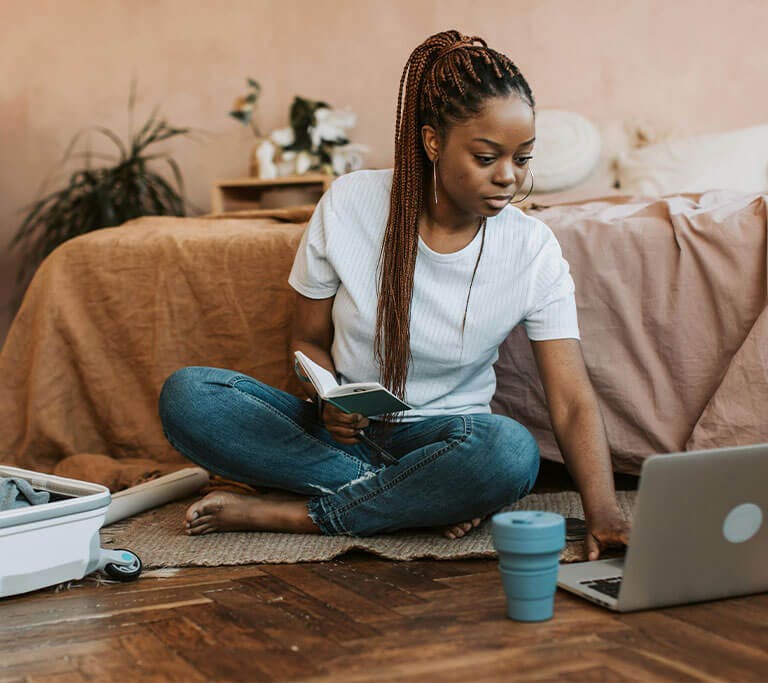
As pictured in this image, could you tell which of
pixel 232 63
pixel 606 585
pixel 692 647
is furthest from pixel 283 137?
pixel 692 647

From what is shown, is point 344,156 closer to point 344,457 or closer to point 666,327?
point 666,327

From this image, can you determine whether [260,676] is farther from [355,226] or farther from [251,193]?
[251,193]

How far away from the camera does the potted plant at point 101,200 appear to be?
3.78 meters

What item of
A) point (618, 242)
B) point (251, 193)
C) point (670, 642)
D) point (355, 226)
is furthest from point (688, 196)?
point (251, 193)

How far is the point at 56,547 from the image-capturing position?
1.45 metres

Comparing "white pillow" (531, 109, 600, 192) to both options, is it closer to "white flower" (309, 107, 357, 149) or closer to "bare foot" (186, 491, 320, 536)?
"white flower" (309, 107, 357, 149)

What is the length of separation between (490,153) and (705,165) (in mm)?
1986

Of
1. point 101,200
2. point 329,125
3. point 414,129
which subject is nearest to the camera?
point 414,129

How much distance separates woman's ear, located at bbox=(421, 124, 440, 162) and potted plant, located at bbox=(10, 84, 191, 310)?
2.37m

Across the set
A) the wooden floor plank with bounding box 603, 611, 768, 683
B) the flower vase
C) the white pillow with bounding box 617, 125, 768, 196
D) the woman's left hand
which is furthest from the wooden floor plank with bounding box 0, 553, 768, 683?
the flower vase

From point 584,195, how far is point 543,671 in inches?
78.4

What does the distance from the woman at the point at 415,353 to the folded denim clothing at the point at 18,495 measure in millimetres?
238

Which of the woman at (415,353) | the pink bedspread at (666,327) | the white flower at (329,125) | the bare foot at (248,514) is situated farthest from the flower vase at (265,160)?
the bare foot at (248,514)

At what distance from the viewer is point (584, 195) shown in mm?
2834
